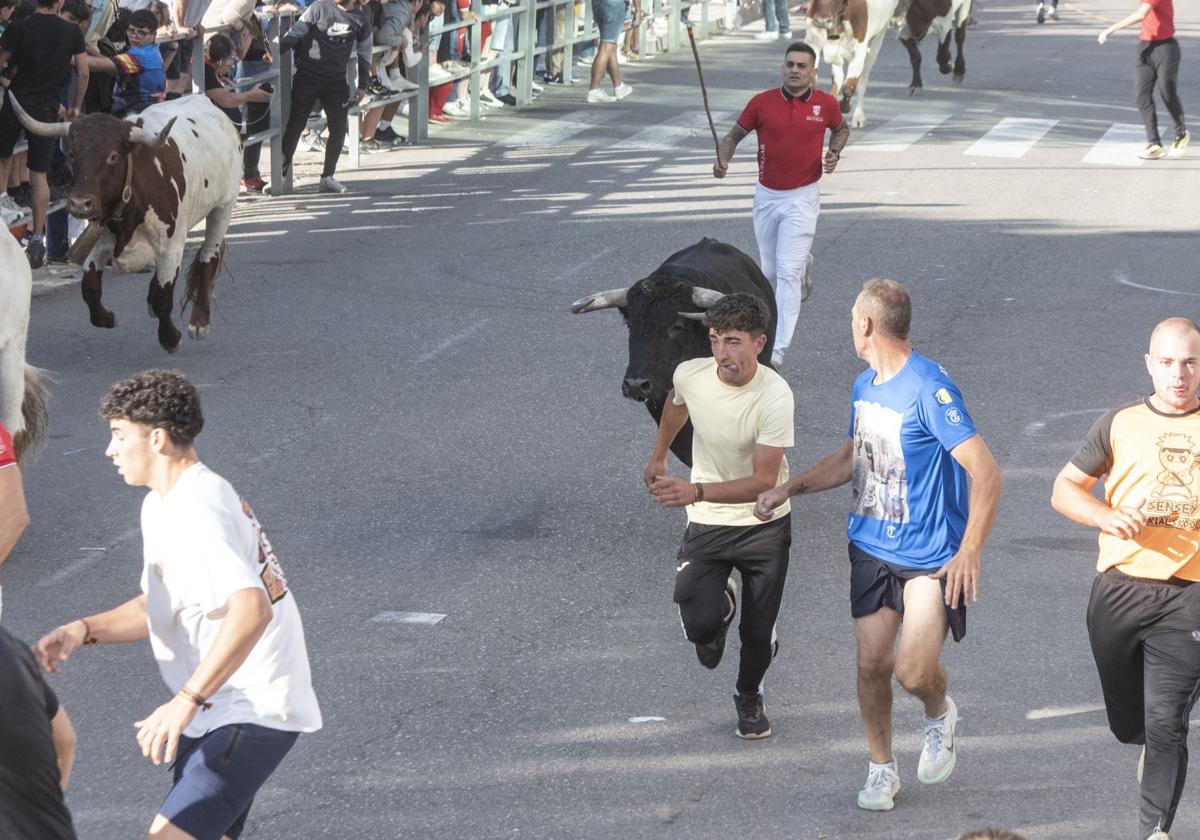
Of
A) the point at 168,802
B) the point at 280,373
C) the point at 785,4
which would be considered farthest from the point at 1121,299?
the point at 785,4

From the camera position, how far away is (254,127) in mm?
17812

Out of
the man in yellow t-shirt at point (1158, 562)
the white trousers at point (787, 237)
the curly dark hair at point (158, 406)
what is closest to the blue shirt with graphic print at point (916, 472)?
the man in yellow t-shirt at point (1158, 562)

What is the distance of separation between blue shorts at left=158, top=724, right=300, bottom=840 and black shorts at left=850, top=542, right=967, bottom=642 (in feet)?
7.25

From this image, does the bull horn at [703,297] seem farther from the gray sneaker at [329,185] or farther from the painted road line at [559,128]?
the painted road line at [559,128]

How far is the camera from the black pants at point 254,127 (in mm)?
17675

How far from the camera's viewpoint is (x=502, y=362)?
11898mm

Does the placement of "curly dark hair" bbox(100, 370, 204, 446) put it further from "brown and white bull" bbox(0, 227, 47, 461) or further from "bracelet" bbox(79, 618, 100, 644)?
"brown and white bull" bbox(0, 227, 47, 461)

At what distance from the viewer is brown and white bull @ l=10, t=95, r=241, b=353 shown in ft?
38.2

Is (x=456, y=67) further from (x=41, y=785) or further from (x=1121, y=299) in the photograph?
(x=41, y=785)

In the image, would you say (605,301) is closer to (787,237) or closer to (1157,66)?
(787,237)

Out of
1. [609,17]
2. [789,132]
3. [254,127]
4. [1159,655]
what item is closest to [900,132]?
[609,17]

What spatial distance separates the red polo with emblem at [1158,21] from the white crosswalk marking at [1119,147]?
5.71 ft

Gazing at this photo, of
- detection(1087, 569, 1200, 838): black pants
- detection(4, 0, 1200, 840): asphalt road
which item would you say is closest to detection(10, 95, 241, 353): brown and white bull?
detection(4, 0, 1200, 840): asphalt road

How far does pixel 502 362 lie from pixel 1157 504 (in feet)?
22.5
